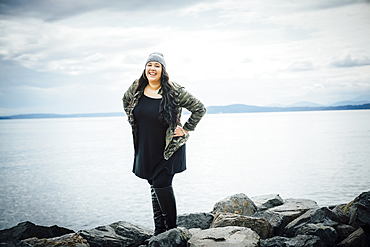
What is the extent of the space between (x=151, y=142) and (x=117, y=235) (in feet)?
4.58

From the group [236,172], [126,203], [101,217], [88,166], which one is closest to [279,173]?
[236,172]

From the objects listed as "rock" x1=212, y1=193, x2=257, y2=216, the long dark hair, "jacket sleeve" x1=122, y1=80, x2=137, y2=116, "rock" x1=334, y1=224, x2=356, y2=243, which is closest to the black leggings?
the long dark hair

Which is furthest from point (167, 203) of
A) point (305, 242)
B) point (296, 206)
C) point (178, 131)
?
point (296, 206)

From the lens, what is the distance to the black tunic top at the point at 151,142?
3633 mm

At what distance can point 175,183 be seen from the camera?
11.0 meters

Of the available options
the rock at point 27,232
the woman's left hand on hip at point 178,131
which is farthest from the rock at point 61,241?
the woman's left hand on hip at point 178,131

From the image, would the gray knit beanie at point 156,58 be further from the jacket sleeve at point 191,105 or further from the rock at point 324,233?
the rock at point 324,233

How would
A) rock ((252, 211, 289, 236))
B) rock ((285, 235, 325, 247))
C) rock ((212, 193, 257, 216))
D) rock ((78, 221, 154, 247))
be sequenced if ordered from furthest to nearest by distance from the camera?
1. rock ((212, 193, 257, 216))
2. rock ((252, 211, 289, 236))
3. rock ((78, 221, 154, 247))
4. rock ((285, 235, 325, 247))

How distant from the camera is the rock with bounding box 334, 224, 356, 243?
12.8ft

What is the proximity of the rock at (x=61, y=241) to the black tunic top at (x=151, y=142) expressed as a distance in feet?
3.32

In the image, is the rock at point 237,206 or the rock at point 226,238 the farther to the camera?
the rock at point 237,206

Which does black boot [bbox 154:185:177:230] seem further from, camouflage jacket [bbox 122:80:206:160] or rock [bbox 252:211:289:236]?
rock [bbox 252:211:289:236]

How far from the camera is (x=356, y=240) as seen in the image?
11.8ft

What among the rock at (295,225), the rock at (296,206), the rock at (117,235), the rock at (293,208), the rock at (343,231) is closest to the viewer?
the rock at (343,231)
